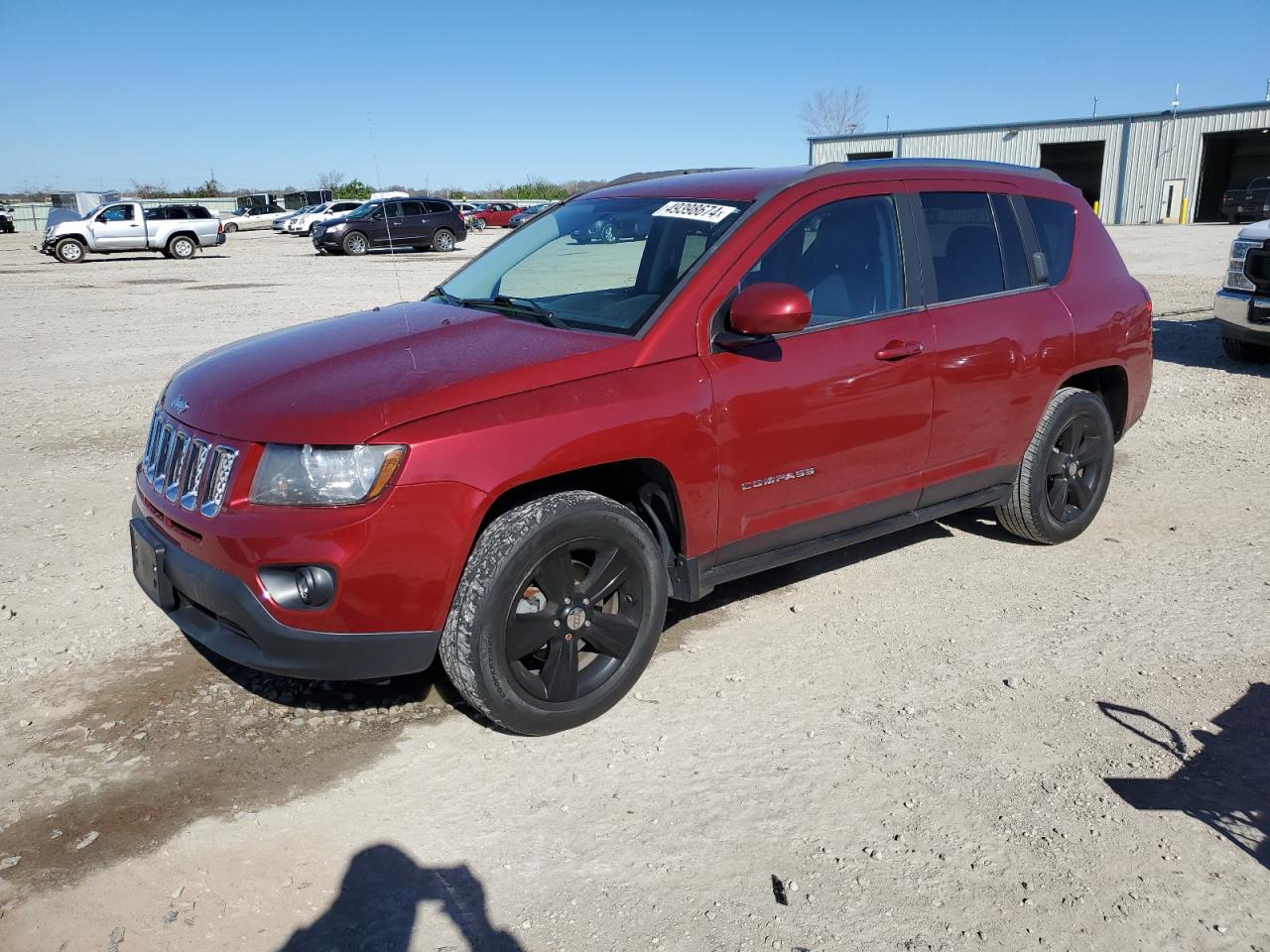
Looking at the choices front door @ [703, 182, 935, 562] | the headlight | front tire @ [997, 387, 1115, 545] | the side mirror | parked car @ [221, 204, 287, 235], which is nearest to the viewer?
the headlight

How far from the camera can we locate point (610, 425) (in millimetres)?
3383

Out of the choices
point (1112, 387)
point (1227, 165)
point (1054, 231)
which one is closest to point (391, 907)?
point (1054, 231)

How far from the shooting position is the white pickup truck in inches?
1162

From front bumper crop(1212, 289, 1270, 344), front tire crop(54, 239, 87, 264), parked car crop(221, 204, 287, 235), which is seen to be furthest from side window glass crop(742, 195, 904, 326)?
parked car crop(221, 204, 287, 235)

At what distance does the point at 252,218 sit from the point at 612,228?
55.0 m

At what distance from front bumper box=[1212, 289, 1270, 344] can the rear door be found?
568 cm

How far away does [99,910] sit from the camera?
270cm

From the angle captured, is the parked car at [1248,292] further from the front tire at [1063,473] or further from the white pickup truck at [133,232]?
the white pickup truck at [133,232]

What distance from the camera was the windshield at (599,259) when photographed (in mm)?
3889

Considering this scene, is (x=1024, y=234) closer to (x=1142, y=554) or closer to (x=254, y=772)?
(x=1142, y=554)

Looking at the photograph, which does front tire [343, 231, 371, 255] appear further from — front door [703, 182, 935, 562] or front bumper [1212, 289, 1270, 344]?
front door [703, 182, 935, 562]

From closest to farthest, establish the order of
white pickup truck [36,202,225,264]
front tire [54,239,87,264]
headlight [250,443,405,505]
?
1. headlight [250,443,405,505]
2. front tire [54,239,87,264]
3. white pickup truck [36,202,225,264]

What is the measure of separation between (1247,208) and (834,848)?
10583 millimetres

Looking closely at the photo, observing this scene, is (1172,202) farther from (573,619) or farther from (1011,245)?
(573,619)
